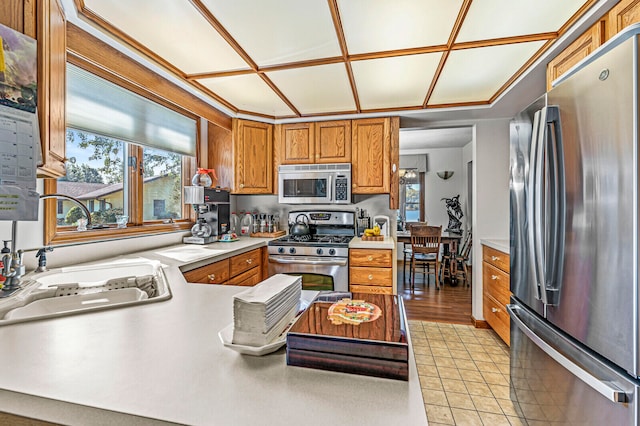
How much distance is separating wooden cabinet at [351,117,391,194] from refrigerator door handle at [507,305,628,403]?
6.22 feet

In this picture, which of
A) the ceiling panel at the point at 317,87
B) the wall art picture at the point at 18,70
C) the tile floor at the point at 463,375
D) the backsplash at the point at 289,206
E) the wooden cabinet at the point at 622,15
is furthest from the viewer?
the backsplash at the point at 289,206

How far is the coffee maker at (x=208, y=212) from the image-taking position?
9.18 feet

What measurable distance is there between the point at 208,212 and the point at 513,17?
279cm

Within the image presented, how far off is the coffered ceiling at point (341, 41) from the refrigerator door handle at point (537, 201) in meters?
0.66

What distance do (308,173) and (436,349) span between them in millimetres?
2111

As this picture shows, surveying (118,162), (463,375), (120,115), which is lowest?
(463,375)

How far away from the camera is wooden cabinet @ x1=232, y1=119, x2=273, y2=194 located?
3270mm

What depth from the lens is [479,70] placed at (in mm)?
2230

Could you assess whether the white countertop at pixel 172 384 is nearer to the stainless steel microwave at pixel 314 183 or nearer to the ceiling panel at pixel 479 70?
the ceiling panel at pixel 479 70

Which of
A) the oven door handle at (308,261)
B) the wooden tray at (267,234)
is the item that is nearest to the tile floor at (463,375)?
the oven door handle at (308,261)

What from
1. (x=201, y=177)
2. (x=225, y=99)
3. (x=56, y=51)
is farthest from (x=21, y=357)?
(x=225, y=99)

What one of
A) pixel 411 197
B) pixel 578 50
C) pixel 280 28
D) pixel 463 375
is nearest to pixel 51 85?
pixel 280 28

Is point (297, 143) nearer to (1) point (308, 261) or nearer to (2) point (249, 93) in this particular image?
(2) point (249, 93)

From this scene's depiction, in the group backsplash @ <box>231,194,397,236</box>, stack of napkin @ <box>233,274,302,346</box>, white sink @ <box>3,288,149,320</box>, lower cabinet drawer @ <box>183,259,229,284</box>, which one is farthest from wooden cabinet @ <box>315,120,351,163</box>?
stack of napkin @ <box>233,274,302,346</box>
